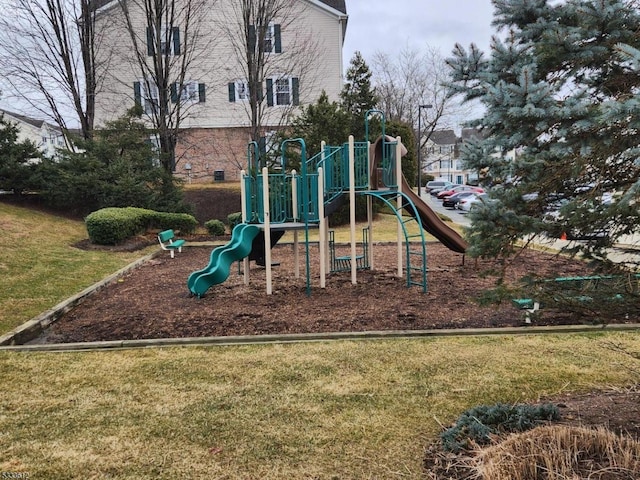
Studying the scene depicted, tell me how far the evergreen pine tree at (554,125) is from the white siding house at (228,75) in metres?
24.9

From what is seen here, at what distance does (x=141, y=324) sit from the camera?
6.87 metres

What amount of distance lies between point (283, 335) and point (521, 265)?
23.2 ft

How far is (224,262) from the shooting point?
328 inches

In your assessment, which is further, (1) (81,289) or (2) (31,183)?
(2) (31,183)

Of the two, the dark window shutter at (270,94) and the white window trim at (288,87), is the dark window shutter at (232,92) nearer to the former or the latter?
the dark window shutter at (270,94)

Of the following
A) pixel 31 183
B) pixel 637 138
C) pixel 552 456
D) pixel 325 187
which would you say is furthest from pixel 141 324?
pixel 31 183

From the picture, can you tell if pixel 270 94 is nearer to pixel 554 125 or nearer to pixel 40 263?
pixel 40 263

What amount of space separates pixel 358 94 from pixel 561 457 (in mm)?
25074

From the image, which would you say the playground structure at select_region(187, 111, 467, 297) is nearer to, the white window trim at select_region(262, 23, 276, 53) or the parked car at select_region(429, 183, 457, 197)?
the white window trim at select_region(262, 23, 276, 53)

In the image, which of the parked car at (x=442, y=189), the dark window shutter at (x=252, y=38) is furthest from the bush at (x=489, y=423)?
the parked car at (x=442, y=189)

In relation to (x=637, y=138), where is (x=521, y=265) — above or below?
below

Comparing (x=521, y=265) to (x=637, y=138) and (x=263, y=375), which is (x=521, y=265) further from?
(x=637, y=138)

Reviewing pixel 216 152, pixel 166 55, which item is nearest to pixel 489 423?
pixel 166 55

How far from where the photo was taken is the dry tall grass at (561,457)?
2615 mm
